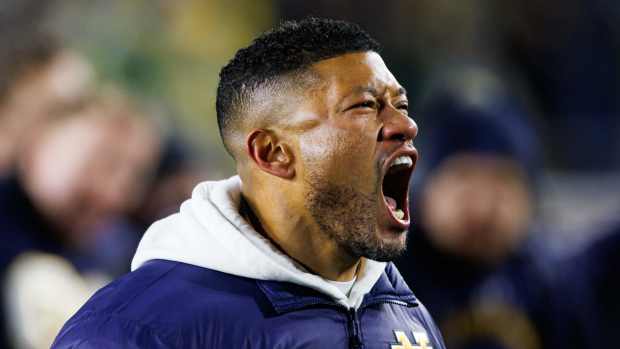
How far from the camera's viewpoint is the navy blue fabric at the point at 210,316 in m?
2.29

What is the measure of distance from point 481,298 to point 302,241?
269 cm

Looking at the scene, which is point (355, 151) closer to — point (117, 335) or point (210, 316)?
point (210, 316)

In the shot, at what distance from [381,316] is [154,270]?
0.50 meters

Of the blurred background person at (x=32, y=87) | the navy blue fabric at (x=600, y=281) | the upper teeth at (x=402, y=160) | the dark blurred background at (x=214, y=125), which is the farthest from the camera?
the navy blue fabric at (x=600, y=281)

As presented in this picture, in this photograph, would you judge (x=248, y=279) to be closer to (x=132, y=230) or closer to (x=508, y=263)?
(x=508, y=263)

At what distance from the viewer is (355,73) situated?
8.16 feet

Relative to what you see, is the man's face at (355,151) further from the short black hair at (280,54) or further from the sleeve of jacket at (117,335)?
the sleeve of jacket at (117,335)

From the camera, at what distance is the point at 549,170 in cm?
897

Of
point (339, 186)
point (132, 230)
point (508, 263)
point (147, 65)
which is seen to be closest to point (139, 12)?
point (147, 65)

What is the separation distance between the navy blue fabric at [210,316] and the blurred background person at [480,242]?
2.48m

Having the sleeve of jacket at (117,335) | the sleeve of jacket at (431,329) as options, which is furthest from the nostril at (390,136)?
the sleeve of jacket at (117,335)

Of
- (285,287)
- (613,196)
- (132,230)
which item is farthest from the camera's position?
(613,196)

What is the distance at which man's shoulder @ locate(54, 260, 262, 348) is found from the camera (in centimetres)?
229

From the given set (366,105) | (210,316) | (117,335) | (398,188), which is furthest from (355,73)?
(117,335)
